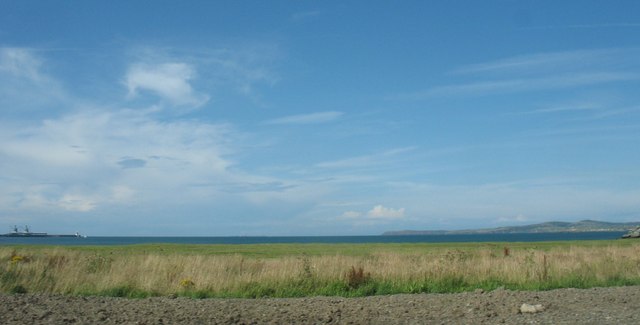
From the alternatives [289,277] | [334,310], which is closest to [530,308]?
[334,310]

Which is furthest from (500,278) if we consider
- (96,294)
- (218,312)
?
(96,294)

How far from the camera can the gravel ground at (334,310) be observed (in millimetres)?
12211

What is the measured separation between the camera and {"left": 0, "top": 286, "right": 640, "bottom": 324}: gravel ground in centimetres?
1221

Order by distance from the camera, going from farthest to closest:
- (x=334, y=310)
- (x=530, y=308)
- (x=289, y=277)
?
1. (x=289, y=277)
2. (x=334, y=310)
3. (x=530, y=308)

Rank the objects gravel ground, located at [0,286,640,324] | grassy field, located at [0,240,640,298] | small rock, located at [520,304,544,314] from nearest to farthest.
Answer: gravel ground, located at [0,286,640,324]
small rock, located at [520,304,544,314]
grassy field, located at [0,240,640,298]

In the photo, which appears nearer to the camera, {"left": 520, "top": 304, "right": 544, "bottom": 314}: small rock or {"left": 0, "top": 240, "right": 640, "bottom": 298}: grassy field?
{"left": 520, "top": 304, "right": 544, "bottom": 314}: small rock

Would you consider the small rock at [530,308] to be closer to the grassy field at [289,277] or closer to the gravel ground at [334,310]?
the gravel ground at [334,310]

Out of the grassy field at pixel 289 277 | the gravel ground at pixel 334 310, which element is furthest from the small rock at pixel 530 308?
the grassy field at pixel 289 277

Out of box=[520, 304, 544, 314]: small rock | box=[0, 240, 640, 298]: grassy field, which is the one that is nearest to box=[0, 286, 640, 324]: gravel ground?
box=[520, 304, 544, 314]: small rock

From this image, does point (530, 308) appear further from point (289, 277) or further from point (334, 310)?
point (289, 277)

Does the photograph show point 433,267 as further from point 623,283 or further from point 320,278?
point 623,283

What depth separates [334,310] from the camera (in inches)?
544

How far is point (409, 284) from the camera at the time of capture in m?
19.2

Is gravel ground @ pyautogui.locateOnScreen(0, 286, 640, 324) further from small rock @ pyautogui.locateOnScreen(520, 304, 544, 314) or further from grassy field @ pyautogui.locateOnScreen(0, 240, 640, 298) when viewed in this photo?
grassy field @ pyautogui.locateOnScreen(0, 240, 640, 298)
